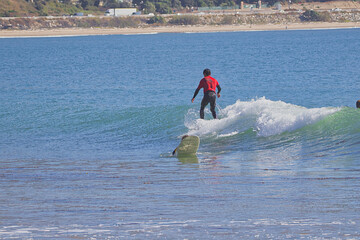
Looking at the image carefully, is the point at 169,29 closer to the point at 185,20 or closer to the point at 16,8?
the point at 185,20

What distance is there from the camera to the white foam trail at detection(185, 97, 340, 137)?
14.6m

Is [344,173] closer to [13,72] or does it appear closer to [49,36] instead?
[13,72]

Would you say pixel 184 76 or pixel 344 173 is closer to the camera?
pixel 344 173

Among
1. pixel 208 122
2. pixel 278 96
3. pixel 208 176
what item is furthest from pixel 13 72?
pixel 208 176

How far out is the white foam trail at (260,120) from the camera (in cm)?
1459

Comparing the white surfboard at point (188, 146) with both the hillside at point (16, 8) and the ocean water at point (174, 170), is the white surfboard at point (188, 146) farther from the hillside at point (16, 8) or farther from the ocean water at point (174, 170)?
the hillside at point (16, 8)

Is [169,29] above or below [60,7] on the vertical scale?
below

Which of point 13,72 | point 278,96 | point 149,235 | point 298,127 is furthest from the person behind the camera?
point 13,72

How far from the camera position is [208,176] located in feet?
29.4

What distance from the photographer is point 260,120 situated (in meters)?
15.3

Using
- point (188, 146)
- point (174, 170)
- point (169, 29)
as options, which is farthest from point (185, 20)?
point (174, 170)

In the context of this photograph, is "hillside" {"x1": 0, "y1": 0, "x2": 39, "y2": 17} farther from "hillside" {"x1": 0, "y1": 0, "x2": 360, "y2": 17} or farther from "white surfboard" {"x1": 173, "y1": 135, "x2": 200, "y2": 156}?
"white surfboard" {"x1": 173, "y1": 135, "x2": 200, "y2": 156}

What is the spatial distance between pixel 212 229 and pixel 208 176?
3163 millimetres

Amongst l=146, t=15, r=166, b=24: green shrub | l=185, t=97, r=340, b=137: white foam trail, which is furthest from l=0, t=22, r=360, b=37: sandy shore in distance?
l=185, t=97, r=340, b=137: white foam trail
